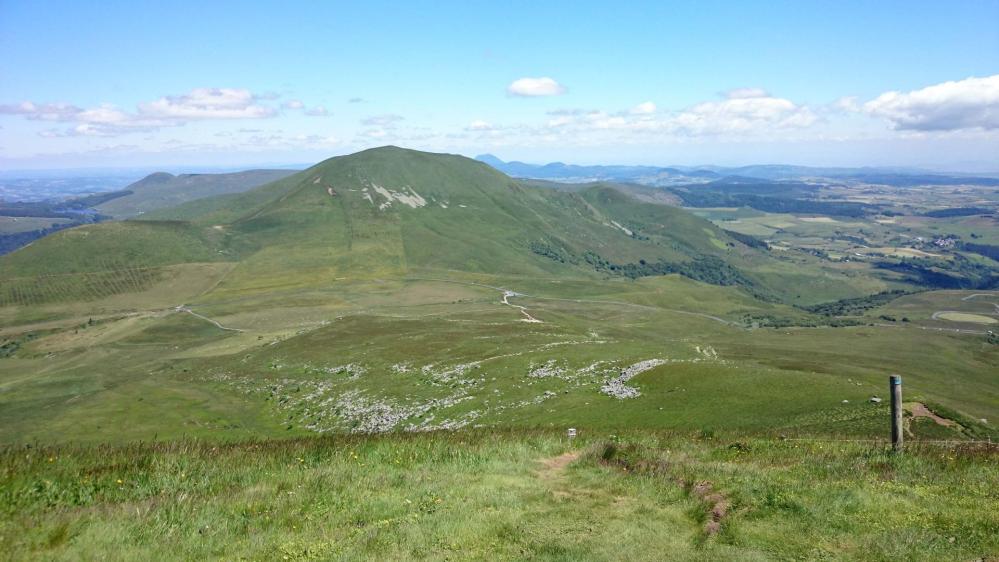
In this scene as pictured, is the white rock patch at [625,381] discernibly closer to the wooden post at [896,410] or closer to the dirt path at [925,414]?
the dirt path at [925,414]

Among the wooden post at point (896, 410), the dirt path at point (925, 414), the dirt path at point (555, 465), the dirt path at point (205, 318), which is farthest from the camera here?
the dirt path at point (205, 318)

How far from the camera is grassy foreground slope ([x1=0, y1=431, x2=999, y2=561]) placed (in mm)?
11836

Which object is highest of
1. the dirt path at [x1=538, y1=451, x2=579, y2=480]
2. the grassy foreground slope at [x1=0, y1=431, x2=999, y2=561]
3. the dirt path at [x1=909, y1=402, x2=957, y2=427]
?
the grassy foreground slope at [x1=0, y1=431, x2=999, y2=561]

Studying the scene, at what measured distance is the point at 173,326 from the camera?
161375 mm

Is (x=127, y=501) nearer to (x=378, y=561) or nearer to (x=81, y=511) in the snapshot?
(x=81, y=511)

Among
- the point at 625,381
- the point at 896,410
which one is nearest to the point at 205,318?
the point at 625,381

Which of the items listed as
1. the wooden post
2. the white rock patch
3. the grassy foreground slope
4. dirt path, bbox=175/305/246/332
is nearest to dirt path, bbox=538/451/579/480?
the grassy foreground slope

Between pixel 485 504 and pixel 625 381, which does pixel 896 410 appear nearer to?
pixel 485 504

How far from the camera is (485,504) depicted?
14.8 m

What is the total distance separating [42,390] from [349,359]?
5799 cm

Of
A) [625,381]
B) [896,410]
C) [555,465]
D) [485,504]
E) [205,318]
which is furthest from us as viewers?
[205,318]

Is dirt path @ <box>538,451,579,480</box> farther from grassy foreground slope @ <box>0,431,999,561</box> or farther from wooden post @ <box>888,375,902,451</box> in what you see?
wooden post @ <box>888,375,902,451</box>

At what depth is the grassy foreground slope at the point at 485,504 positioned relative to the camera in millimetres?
11836

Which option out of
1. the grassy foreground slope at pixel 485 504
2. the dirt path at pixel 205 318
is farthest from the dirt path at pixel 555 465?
the dirt path at pixel 205 318
